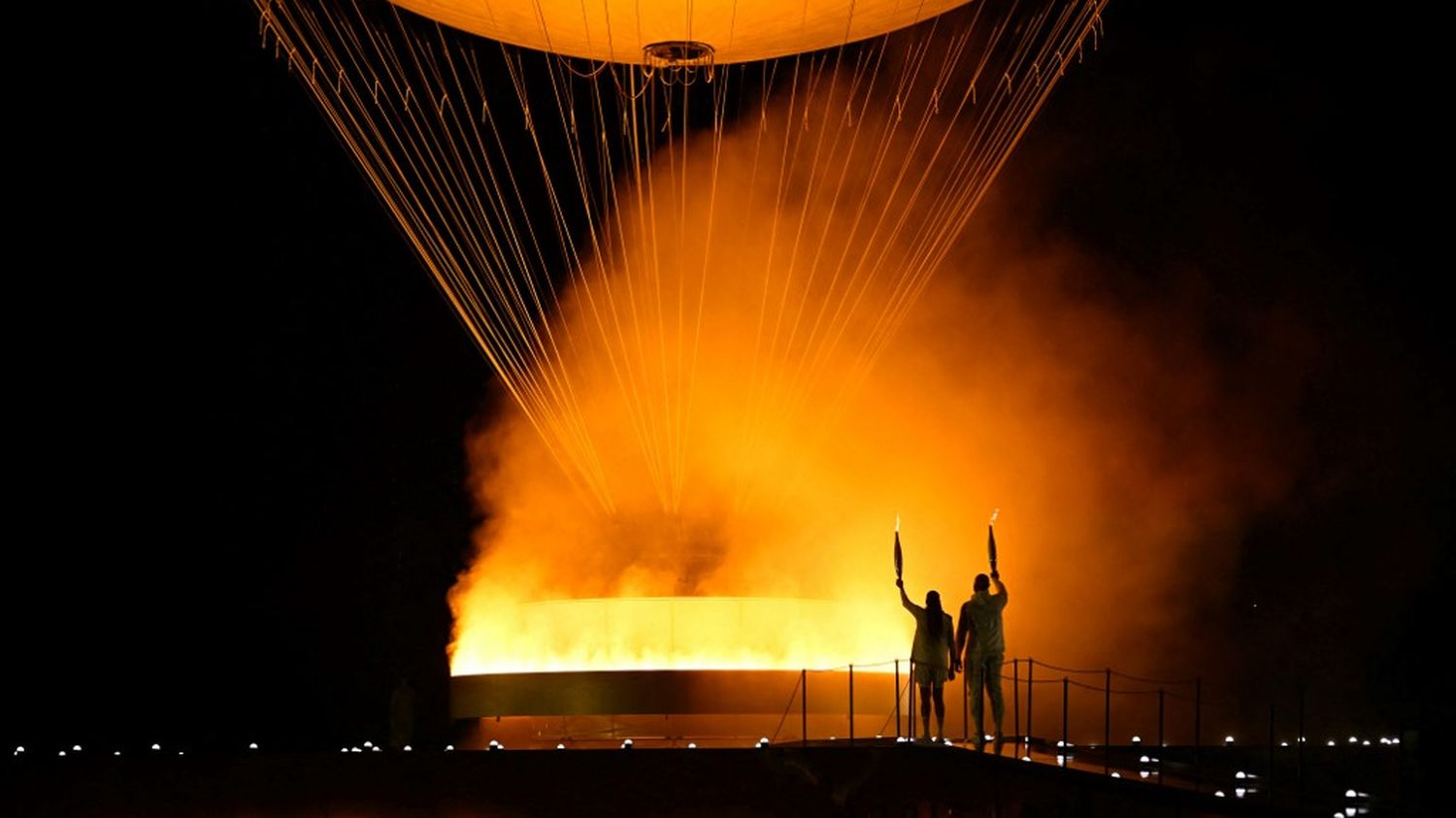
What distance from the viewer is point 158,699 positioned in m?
23.6

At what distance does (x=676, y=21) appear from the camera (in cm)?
1579

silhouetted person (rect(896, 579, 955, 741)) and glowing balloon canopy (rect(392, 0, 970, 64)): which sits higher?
glowing balloon canopy (rect(392, 0, 970, 64))

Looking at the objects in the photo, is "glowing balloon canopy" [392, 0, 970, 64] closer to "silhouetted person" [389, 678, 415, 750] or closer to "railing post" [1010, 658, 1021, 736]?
"railing post" [1010, 658, 1021, 736]

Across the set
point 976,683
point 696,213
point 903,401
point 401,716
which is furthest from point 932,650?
point 696,213

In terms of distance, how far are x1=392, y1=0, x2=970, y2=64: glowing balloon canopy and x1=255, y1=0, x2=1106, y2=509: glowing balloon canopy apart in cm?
568

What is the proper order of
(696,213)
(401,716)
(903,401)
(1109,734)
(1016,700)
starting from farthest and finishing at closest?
(903,401) → (696,213) → (1109,734) → (401,716) → (1016,700)

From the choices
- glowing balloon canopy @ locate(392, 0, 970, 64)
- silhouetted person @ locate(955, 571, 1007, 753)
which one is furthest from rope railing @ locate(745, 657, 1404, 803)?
glowing balloon canopy @ locate(392, 0, 970, 64)

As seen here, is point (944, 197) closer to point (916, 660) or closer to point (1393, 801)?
point (916, 660)

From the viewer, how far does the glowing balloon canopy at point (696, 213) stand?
23.0m

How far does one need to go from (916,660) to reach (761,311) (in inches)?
374

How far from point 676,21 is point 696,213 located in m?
8.73

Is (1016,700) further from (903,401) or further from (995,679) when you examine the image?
(903,401)

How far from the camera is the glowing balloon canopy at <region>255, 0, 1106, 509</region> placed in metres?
23.0

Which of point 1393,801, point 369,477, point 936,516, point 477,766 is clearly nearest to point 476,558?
point 369,477
